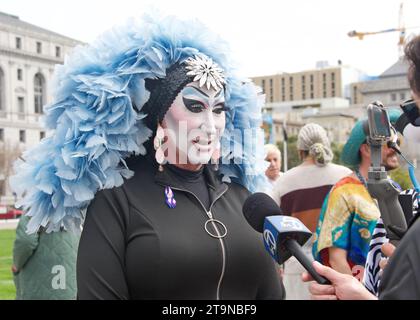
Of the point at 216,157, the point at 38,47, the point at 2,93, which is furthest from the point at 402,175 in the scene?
the point at 38,47

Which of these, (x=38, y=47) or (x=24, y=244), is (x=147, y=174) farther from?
(x=38, y=47)

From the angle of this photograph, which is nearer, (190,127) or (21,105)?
(190,127)

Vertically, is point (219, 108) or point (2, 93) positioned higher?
point (2, 93)

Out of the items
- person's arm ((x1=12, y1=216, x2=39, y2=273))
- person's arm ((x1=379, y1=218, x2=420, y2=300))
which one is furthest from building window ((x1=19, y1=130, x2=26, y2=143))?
person's arm ((x1=379, y1=218, x2=420, y2=300))

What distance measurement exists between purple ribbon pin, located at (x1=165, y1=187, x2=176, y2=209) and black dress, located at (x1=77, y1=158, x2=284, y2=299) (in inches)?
0.7

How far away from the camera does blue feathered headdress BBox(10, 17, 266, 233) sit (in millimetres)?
2490

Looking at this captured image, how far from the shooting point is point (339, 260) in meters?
3.54

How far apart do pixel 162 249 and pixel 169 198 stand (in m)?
0.24

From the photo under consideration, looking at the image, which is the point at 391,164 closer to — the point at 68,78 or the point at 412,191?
the point at 412,191

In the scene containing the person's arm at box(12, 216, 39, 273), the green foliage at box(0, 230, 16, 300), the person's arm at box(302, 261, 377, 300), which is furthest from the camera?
the green foliage at box(0, 230, 16, 300)

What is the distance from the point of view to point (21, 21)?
2559 inches

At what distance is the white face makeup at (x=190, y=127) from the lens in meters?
2.60

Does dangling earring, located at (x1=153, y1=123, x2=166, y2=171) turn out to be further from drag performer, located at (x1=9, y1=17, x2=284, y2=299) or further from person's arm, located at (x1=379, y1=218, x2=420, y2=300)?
person's arm, located at (x1=379, y1=218, x2=420, y2=300)
